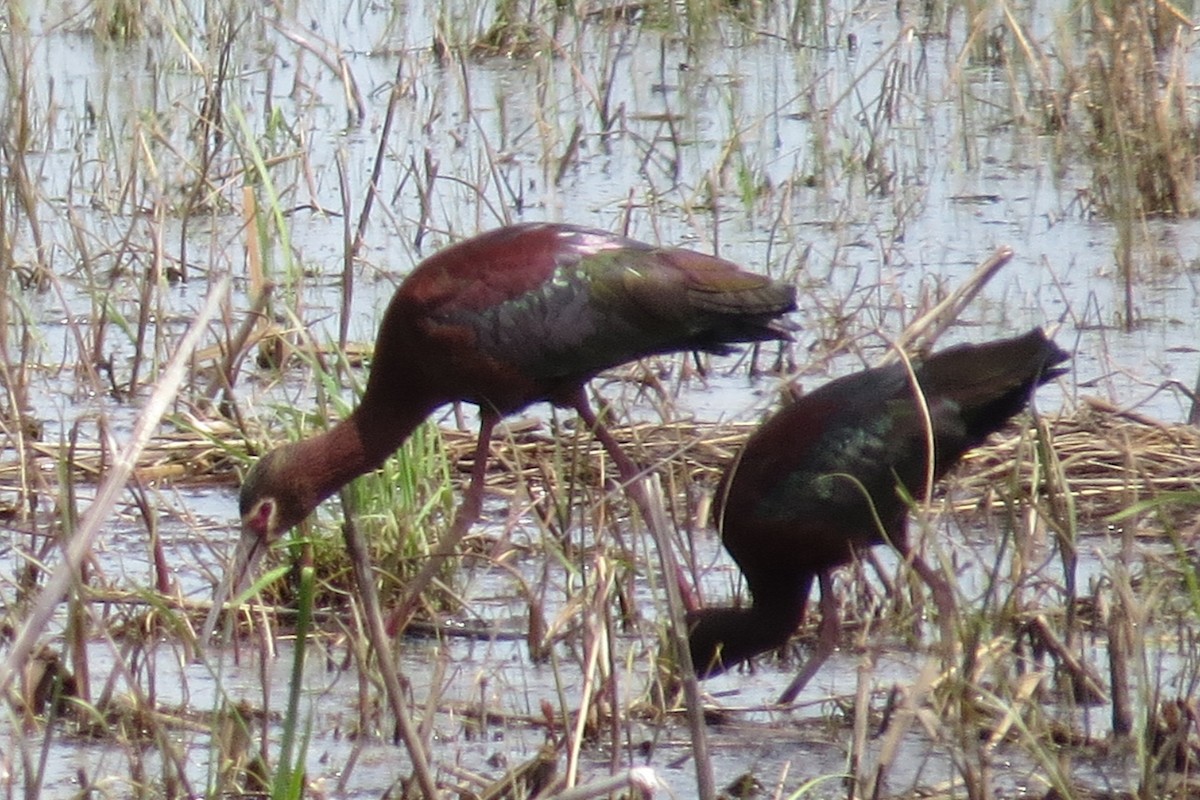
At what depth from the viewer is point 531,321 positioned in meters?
4.46

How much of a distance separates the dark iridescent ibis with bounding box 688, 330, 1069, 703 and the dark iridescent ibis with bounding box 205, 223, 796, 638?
34 cm

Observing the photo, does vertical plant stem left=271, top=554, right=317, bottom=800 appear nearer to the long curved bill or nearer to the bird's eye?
the long curved bill

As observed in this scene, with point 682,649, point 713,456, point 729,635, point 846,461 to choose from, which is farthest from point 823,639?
point 682,649

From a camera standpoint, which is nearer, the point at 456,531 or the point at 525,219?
the point at 456,531

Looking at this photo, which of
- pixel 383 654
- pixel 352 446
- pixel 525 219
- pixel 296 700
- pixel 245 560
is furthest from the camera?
pixel 525 219

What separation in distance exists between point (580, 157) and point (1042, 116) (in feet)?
4.60

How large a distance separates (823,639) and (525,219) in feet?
9.66

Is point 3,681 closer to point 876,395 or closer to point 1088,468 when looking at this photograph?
point 876,395

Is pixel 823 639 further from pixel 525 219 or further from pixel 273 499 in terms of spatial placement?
pixel 525 219

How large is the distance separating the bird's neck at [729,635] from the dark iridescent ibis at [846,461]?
31 millimetres

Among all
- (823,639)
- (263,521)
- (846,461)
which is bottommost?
(823,639)

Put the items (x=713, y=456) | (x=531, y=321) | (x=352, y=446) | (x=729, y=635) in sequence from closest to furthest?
A: (x=729, y=635)
(x=352, y=446)
(x=531, y=321)
(x=713, y=456)

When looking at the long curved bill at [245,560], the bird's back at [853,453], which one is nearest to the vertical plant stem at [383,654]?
the long curved bill at [245,560]

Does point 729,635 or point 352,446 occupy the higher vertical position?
point 352,446
